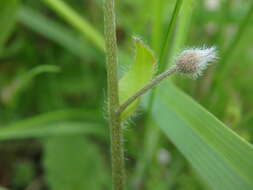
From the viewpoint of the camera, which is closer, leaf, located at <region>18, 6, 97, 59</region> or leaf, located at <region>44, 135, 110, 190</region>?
leaf, located at <region>44, 135, 110, 190</region>

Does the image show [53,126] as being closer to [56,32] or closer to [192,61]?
[56,32]

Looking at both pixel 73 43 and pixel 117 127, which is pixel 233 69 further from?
pixel 117 127

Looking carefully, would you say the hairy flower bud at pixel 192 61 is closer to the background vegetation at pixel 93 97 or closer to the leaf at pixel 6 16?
the background vegetation at pixel 93 97

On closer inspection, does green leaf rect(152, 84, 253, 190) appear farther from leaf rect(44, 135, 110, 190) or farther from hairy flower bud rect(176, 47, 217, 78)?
leaf rect(44, 135, 110, 190)

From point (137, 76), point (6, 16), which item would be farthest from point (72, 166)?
point (137, 76)

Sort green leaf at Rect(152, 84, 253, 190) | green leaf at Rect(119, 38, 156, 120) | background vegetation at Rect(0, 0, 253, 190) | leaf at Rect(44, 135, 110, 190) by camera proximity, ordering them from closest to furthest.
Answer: green leaf at Rect(152, 84, 253, 190) → green leaf at Rect(119, 38, 156, 120) → background vegetation at Rect(0, 0, 253, 190) → leaf at Rect(44, 135, 110, 190)

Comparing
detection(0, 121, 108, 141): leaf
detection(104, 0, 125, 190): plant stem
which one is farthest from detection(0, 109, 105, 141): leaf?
detection(104, 0, 125, 190): plant stem
